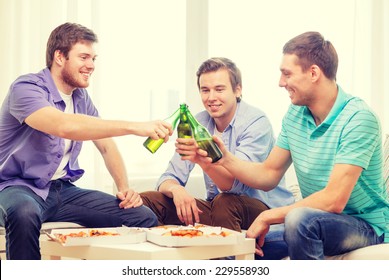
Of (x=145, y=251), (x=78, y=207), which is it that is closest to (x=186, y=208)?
(x=78, y=207)

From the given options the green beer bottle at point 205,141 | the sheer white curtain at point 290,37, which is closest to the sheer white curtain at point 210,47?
the sheer white curtain at point 290,37

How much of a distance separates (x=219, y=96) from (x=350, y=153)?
0.83m

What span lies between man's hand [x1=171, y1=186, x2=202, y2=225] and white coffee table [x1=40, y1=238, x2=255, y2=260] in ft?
1.71

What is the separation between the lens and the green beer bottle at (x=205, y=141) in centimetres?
254

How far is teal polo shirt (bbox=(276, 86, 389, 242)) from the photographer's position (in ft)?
7.36

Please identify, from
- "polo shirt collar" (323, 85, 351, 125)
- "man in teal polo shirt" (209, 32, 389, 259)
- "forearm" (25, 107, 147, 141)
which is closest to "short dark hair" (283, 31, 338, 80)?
"man in teal polo shirt" (209, 32, 389, 259)

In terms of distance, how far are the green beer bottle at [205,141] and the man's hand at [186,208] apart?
25 cm

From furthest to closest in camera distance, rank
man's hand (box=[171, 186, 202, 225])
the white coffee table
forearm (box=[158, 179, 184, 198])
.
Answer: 1. forearm (box=[158, 179, 184, 198])
2. man's hand (box=[171, 186, 202, 225])
3. the white coffee table

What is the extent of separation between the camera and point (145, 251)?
1.97m

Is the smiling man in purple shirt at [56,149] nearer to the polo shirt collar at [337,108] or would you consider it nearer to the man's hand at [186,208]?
the man's hand at [186,208]

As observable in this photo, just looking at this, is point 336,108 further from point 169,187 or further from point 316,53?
point 169,187

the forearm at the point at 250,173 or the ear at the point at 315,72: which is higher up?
the ear at the point at 315,72

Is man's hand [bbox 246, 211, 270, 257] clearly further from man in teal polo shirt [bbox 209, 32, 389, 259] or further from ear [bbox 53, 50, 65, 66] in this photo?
ear [bbox 53, 50, 65, 66]

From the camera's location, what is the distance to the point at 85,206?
8.87 feet
